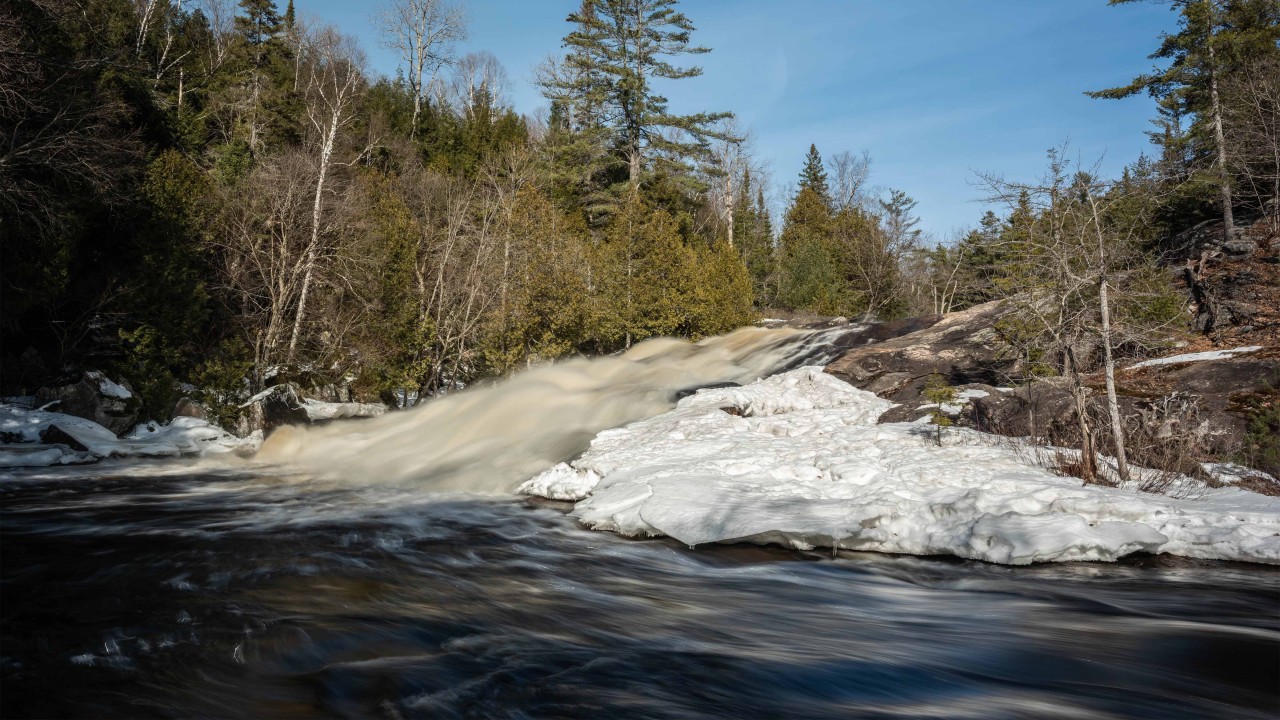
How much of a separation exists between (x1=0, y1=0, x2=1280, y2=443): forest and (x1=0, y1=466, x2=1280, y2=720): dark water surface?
437 cm

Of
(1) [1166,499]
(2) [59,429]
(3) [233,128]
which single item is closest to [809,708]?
(1) [1166,499]

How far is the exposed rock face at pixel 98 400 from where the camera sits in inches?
540

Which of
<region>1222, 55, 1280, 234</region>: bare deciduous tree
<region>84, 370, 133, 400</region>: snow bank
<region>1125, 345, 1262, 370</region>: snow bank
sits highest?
<region>1222, 55, 1280, 234</region>: bare deciduous tree

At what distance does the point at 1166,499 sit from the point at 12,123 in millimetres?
19944

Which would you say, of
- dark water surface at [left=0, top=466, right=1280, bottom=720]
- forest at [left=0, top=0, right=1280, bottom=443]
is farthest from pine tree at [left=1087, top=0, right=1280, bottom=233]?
dark water surface at [left=0, top=466, right=1280, bottom=720]

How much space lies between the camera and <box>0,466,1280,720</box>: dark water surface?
3.95 m

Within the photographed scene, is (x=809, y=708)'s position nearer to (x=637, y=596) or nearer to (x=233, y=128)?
(x=637, y=596)

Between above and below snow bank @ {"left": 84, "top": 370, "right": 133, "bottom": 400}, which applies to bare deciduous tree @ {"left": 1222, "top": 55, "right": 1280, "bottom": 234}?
above

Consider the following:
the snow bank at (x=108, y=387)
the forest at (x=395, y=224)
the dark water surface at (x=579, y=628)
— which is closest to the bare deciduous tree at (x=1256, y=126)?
the forest at (x=395, y=224)

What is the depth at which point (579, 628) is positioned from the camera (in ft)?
17.5

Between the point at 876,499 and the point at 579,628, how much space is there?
14.5 ft

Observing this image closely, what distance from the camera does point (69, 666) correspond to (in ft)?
12.7

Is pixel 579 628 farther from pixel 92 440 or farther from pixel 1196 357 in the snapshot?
pixel 1196 357

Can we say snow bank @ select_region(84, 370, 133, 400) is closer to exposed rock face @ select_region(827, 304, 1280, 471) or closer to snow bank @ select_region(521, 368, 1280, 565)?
snow bank @ select_region(521, 368, 1280, 565)
